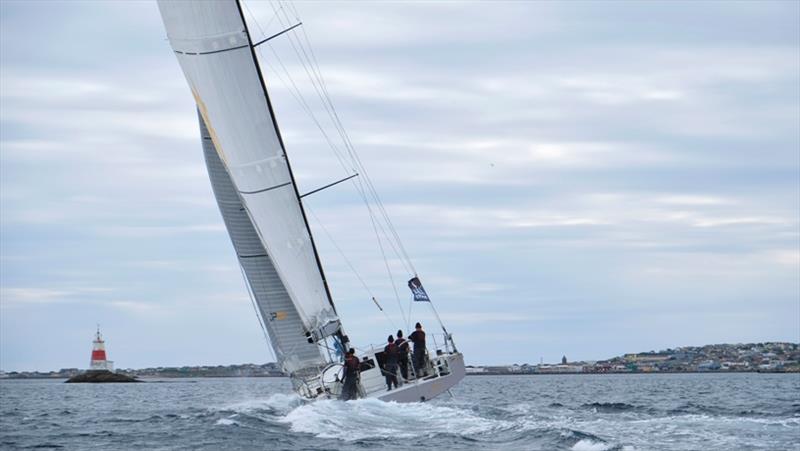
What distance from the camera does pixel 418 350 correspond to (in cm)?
2583

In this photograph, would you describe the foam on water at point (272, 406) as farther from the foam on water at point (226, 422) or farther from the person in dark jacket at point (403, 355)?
the person in dark jacket at point (403, 355)

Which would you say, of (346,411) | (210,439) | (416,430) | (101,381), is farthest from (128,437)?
(101,381)

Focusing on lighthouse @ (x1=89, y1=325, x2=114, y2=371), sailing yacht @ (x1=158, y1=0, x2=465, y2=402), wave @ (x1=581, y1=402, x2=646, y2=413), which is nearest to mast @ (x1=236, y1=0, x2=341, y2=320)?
sailing yacht @ (x1=158, y1=0, x2=465, y2=402)

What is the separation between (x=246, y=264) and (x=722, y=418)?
12.1 metres

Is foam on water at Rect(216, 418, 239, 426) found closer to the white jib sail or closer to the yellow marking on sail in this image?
the white jib sail

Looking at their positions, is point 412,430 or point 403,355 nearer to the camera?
point 412,430

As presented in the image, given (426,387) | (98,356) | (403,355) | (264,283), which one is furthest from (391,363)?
A: (98,356)

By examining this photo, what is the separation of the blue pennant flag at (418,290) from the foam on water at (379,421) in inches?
100

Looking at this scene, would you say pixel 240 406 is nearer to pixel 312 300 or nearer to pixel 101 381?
pixel 312 300

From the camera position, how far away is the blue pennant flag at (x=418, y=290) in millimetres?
25875

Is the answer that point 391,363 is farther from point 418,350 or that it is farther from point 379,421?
point 379,421

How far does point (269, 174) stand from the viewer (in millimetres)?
26109

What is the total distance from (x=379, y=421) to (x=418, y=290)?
14.4 feet

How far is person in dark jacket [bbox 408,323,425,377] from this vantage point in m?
25.8
